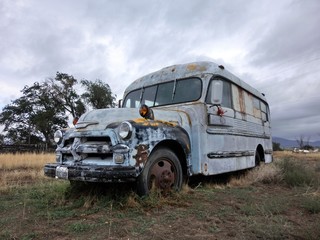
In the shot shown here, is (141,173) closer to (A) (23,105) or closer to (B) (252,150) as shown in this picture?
(B) (252,150)

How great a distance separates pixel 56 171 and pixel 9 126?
3765 cm

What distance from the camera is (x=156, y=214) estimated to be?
3969 millimetres

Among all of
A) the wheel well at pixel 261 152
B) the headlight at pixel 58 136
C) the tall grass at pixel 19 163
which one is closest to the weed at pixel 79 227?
the headlight at pixel 58 136

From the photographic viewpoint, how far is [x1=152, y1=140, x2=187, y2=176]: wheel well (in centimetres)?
483

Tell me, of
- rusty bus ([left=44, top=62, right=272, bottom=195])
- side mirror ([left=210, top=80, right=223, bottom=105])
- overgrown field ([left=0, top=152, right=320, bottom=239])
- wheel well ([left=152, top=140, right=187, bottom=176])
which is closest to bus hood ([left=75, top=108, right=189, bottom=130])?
rusty bus ([left=44, top=62, right=272, bottom=195])

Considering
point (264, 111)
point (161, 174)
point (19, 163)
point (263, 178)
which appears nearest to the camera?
point (161, 174)

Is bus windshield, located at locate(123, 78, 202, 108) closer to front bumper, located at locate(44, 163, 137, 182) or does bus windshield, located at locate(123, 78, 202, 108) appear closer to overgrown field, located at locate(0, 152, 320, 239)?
overgrown field, located at locate(0, 152, 320, 239)

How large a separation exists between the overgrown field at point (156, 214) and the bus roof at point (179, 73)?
2.33 metres

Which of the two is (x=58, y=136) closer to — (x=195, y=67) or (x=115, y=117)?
(x=115, y=117)

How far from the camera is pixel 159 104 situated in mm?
6289

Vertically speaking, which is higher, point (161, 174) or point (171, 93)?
point (171, 93)

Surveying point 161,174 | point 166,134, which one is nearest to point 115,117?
point 166,134

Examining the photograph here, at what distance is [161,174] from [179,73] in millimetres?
2493

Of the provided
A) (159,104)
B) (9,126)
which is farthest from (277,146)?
(159,104)
